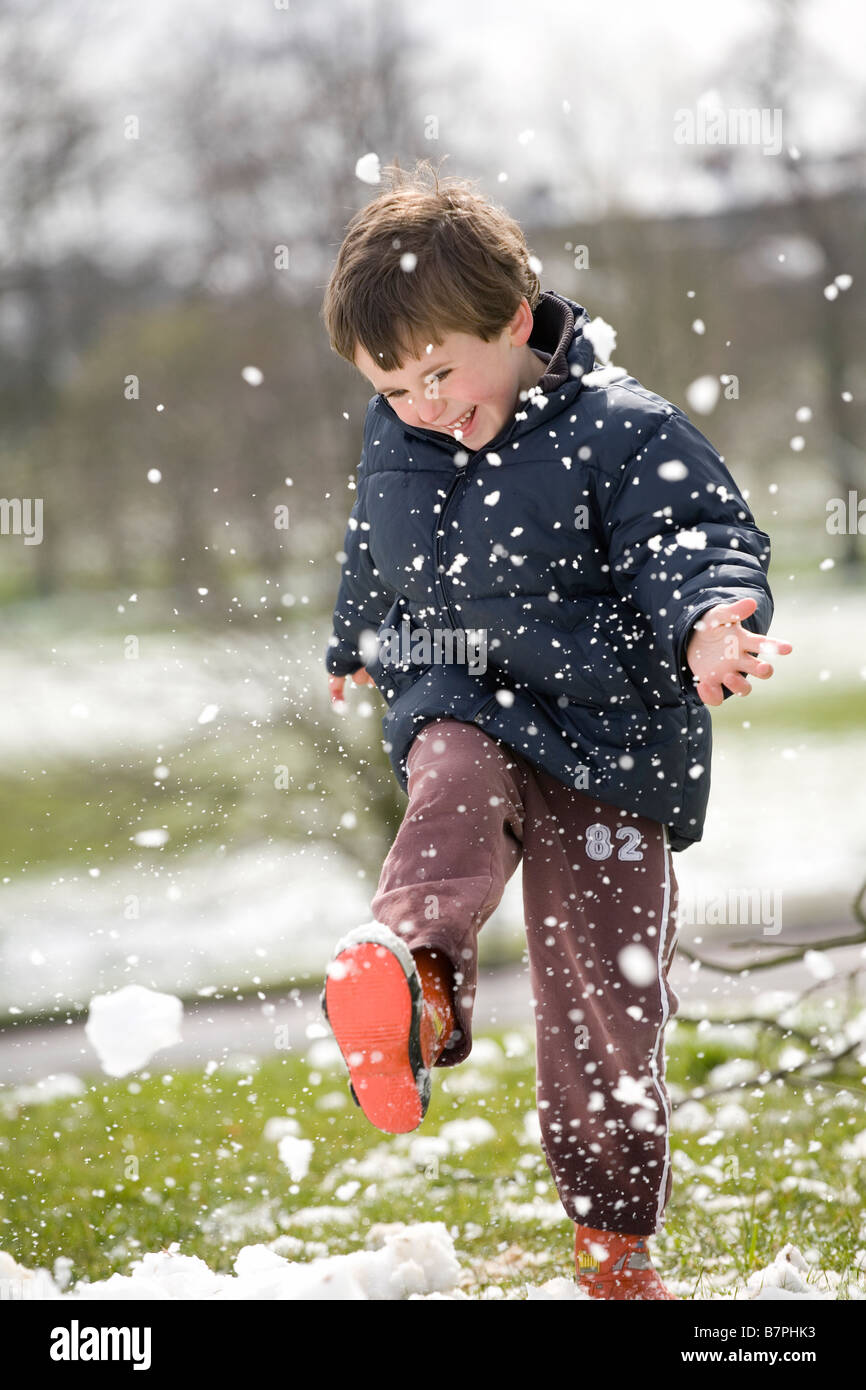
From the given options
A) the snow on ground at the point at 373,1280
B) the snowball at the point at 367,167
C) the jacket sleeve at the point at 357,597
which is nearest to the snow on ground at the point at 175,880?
the snowball at the point at 367,167

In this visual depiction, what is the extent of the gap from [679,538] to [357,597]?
715mm

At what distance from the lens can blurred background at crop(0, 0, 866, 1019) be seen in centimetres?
433

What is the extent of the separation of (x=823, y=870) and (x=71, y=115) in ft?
13.9

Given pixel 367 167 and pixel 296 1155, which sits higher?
pixel 367 167

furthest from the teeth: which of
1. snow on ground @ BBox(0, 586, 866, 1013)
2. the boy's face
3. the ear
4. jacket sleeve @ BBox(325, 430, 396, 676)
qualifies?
snow on ground @ BBox(0, 586, 866, 1013)

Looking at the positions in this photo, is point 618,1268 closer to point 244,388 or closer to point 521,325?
point 521,325

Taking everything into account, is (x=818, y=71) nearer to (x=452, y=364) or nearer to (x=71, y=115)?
(x=71, y=115)

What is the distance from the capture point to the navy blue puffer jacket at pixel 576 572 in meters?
1.85

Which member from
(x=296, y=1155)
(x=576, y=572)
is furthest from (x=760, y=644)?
(x=296, y=1155)

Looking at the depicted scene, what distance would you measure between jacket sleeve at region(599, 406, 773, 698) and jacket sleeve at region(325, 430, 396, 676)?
0.50 metres

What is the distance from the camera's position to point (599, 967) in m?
1.99

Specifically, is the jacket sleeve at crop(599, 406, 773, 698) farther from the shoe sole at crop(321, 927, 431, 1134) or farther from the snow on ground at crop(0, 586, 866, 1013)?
the snow on ground at crop(0, 586, 866, 1013)

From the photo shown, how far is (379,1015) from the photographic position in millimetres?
1540

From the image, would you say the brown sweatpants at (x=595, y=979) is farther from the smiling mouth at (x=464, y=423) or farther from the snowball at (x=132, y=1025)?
the snowball at (x=132, y=1025)
